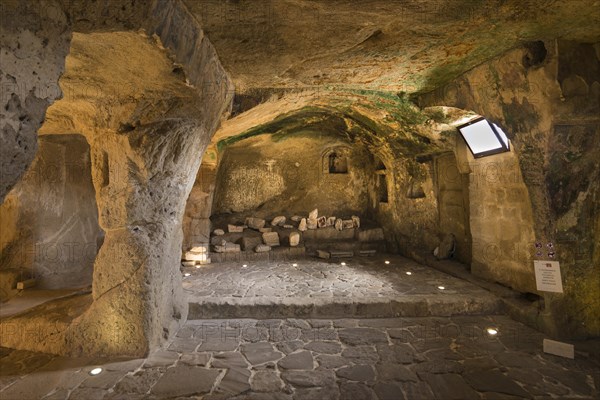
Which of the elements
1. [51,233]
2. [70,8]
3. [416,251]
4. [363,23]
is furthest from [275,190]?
[70,8]

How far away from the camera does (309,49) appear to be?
324 centimetres

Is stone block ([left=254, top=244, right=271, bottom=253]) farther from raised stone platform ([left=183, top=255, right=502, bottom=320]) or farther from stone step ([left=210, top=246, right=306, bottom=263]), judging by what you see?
raised stone platform ([left=183, top=255, right=502, bottom=320])

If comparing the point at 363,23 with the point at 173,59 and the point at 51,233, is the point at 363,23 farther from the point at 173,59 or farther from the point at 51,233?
the point at 51,233

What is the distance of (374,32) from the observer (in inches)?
119

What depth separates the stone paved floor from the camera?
285cm

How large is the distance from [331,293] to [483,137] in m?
3.67

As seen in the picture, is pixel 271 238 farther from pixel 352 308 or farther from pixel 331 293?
pixel 352 308

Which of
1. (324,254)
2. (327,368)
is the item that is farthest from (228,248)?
(327,368)

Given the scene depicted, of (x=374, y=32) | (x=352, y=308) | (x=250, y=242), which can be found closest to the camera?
(x=374, y=32)

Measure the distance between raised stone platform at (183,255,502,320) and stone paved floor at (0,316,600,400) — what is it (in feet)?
1.20

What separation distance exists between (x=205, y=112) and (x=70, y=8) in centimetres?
202

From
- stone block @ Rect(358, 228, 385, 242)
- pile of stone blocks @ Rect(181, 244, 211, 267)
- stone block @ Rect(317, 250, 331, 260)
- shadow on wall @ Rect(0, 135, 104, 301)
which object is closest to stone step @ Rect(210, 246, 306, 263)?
pile of stone blocks @ Rect(181, 244, 211, 267)

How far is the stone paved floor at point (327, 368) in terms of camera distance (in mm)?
2846

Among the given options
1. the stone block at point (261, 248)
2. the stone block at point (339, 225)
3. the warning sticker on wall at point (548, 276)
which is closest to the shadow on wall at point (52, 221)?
the stone block at point (261, 248)
